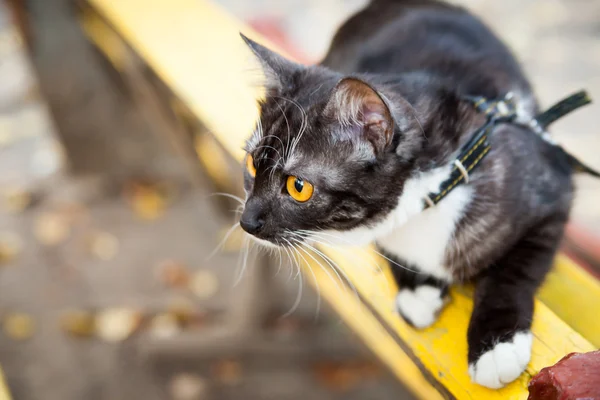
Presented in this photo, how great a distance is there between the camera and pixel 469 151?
0.88m

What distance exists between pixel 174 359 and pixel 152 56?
3.80 ft

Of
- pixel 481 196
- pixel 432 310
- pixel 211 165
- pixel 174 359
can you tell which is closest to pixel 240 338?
pixel 174 359

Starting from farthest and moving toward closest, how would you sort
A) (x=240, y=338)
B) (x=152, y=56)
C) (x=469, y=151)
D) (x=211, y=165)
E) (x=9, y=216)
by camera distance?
1. (x=9, y=216)
2. (x=211, y=165)
3. (x=240, y=338)
4. (x=152, y=56)
5. (x=469, y=151)

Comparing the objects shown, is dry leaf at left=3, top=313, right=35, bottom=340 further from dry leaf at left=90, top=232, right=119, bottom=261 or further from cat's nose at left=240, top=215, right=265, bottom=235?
cat's nose at left=240, top=215, right=265, bottom=235

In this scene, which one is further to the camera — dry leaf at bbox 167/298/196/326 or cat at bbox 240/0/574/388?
dry leaf at bbox 167/298/196/326

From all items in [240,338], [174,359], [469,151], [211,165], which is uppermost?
[469,151]

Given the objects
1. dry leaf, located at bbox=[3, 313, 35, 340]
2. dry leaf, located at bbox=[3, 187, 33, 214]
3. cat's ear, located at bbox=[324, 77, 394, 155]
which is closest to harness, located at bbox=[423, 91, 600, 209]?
cat's ear, located at bbox=[324, 77, 394, 155]

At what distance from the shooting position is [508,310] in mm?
876

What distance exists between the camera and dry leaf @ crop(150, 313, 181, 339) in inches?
83.4

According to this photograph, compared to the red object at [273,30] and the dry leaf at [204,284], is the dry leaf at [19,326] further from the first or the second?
the red object at [273,30]

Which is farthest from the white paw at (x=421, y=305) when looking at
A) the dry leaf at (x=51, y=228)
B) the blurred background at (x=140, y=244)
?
the dry leaf at (x=51, y=228)

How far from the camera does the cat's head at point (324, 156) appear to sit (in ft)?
2.64

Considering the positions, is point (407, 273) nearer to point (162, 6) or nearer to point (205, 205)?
point (162, 6)

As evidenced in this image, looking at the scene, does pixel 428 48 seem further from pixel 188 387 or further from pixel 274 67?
pixel 188 387
